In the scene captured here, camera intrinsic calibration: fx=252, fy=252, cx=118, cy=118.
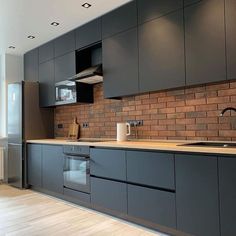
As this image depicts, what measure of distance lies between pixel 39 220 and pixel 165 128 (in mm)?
1816

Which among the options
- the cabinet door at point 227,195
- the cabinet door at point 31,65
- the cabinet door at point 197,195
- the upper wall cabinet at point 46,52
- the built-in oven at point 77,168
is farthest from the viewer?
the cabinet door at point 31,65

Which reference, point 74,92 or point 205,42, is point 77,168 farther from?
point 205,42

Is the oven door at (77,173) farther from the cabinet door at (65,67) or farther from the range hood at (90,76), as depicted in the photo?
the cabinet door at (65,67)

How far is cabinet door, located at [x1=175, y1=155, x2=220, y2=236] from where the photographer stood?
1987 mm

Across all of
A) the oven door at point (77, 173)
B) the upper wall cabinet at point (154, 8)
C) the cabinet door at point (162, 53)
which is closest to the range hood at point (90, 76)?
the cabinet door at point (162, 53)

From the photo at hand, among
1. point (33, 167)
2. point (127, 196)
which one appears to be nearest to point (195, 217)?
point (127, 196)

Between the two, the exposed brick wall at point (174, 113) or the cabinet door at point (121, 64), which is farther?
the cabinet door at point (121, 64)

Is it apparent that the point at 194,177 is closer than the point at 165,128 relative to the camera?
Yes

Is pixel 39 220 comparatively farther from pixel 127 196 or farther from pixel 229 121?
pixel 229 121

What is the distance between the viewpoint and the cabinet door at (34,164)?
411cm

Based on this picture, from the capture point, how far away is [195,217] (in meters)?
2.10

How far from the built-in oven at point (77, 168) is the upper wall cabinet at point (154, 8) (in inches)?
67.0

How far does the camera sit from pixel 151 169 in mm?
2420

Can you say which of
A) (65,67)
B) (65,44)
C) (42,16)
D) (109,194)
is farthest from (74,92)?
(109,194)
